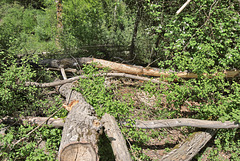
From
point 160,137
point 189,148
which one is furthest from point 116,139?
point 160,137

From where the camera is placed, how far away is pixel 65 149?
2260 mm

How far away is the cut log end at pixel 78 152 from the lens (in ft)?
7.43

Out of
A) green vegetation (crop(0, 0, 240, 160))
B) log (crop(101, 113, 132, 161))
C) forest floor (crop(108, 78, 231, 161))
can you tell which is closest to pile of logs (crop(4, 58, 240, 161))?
log (crop(101, 113, 132, 161))

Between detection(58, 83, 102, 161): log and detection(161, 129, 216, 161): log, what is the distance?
4.96 feet

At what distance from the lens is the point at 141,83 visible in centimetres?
554

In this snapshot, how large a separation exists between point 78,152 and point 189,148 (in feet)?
7.70

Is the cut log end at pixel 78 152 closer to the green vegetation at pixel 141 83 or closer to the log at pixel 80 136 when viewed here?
the log at pixel 80 136

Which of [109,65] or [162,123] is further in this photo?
[109,65]

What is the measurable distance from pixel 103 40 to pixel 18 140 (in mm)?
5254

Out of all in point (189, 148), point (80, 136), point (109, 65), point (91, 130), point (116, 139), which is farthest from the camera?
point (109, 65)

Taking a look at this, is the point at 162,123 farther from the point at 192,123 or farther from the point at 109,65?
the point at 109,65

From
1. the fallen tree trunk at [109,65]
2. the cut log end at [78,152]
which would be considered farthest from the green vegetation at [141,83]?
the cut log end at [78,152]

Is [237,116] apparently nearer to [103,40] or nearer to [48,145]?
[48,145]

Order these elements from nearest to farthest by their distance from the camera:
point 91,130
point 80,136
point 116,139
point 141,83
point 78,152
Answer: point 78,152 → point 80,136 → point 91,130 → point 116,139 → point 141,83
